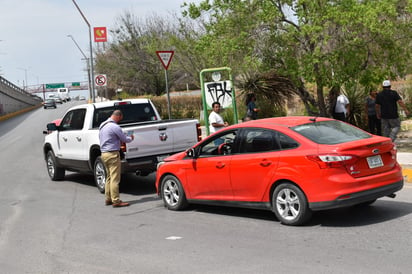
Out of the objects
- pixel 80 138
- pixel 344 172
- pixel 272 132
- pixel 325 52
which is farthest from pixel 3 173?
pixel 344 172

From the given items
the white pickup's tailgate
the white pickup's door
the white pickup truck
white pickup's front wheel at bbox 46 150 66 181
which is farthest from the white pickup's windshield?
white pickup's front wheel at bbox 46 150 66 181

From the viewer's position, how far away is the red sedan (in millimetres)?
7312

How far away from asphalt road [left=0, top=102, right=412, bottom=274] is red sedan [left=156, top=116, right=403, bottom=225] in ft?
1.23

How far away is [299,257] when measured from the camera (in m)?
6.29

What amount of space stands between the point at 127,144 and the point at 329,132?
15.2 feet

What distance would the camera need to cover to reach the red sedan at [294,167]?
731cm

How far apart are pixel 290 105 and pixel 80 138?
13112 millimetres

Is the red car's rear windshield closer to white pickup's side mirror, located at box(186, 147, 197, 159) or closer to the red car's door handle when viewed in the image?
the red car's door handle

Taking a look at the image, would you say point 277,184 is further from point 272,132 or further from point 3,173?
point 3,173

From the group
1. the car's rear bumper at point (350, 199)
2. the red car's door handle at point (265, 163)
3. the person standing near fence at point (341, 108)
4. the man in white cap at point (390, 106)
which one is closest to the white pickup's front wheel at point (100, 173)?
the red car's door handle at point (265, 163)

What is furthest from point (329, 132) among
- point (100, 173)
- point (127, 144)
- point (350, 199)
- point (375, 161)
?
point (100, 173)

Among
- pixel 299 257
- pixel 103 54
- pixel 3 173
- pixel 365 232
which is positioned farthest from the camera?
pixel 103 54

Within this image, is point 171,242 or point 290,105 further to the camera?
point 290,105

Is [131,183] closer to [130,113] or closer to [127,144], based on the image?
[130,113]
